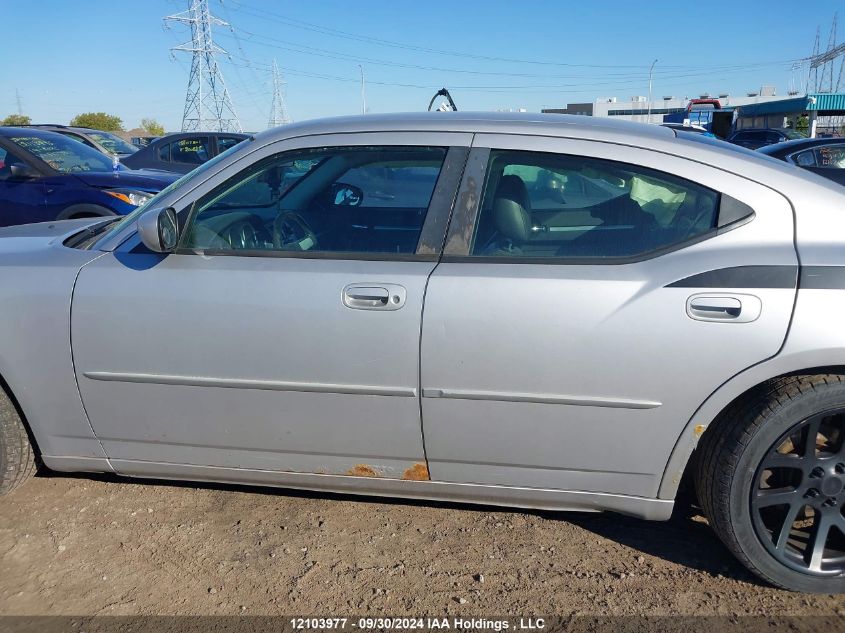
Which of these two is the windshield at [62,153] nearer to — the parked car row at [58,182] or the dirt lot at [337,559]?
the parked car row at [58,182]

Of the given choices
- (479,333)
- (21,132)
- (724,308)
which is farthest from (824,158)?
(21,132)

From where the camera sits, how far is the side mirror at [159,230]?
2.61m

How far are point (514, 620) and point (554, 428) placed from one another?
68 cm

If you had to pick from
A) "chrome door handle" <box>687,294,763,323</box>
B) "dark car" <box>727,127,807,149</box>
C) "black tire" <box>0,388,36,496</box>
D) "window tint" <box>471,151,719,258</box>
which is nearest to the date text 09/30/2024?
"chrome door handle" <box>687,294,763,323</box>

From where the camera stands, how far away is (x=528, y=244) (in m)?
2.61

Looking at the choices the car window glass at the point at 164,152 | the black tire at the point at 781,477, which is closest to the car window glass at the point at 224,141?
the car window glass at the point at 164,152

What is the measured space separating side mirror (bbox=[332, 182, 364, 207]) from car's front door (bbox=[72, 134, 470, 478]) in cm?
17

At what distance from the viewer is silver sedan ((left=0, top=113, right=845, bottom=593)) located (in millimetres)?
2371

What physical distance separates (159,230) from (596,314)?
1644mm

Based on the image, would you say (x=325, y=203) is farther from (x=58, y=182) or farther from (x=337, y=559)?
(x=58, y=182)

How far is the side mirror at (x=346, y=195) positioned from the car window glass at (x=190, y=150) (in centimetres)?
1014

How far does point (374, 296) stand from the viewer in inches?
98.4

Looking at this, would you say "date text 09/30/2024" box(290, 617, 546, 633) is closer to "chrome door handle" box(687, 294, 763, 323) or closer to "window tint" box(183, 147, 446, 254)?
"chrome door handle" box(687, 294, 763, 323)

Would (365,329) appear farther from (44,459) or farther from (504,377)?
(44,459)
